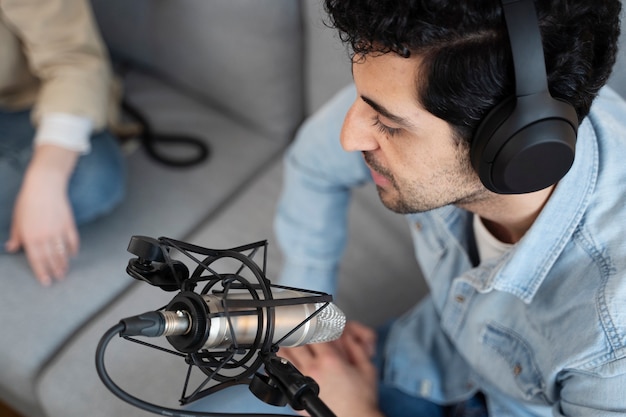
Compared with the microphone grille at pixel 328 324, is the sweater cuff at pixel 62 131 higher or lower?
lower

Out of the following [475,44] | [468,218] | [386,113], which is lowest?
[468,218]

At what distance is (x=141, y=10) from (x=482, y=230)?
87 centimetres

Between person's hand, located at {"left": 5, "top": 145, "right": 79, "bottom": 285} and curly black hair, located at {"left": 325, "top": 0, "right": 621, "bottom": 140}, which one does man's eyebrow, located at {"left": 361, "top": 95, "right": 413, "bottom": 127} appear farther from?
person's hand, located at {"left": 5, "top": 145, "right": 79, "bottom": 285}

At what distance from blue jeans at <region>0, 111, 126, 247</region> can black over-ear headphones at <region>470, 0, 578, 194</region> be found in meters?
0.75

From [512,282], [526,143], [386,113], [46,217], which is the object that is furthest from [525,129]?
[46,217]

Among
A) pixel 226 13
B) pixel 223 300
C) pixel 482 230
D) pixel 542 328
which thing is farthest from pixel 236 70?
pixel 223 300

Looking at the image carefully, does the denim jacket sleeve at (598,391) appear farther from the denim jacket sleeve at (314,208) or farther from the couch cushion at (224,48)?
the couch cushion at (224,48)

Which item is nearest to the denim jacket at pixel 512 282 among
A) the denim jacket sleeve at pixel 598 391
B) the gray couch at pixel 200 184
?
the denim jacket sleeve at pixel 598 391

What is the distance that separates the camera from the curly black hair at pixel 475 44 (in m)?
0.62

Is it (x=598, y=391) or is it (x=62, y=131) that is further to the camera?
(x=62, y=131)

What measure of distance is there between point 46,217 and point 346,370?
0.55 metres

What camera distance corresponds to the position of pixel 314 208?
1.14m

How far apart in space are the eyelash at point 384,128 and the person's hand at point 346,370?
33 centimetres

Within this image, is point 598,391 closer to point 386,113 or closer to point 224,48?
point 386,113
